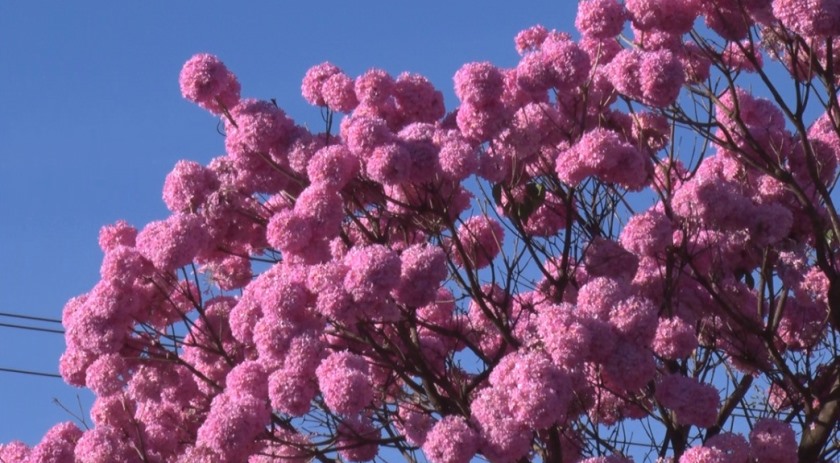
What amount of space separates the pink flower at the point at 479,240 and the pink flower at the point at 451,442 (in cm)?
191

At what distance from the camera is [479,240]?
380 inches

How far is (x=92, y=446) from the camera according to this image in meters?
8.86

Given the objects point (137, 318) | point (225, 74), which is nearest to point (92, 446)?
point (137, 318)

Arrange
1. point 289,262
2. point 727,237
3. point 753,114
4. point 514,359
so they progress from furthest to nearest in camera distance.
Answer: point 753,114, point 727,237, point 289,262, point 514,359

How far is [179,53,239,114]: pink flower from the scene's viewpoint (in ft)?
31.1

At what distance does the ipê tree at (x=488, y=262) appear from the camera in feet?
26.3

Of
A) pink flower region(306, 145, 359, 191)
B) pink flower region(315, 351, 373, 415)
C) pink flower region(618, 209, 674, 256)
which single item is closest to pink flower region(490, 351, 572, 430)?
pink flower region(315, 351, 373, 415)

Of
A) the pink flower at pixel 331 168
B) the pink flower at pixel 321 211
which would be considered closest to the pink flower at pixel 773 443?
the pink flower at pixel 321 211

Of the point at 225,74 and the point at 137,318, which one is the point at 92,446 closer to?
the point at 137,318

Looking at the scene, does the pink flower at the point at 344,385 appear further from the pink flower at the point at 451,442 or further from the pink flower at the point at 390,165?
the pink flower at the point at 390,165

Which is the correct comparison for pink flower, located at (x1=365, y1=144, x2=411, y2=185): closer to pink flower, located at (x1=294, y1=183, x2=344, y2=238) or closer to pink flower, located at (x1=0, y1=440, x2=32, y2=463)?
pink flower, located at (x1=294, y1=183, x2=344, y2=238)

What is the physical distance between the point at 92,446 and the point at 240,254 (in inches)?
62.4

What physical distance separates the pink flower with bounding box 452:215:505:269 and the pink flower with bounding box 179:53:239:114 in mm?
1610

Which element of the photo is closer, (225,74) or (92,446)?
(92,446)
